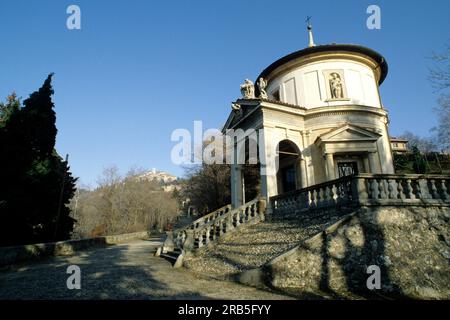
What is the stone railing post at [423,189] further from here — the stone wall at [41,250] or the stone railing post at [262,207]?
the stone wall at [41,250]

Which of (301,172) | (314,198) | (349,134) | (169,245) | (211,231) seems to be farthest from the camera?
(301,172)

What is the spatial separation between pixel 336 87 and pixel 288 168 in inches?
244

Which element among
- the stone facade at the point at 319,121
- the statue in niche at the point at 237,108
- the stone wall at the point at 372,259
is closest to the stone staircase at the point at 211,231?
the stone facade at the point at 319,121

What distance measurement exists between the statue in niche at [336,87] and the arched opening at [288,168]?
14.3 feet

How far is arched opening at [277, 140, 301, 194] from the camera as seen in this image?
15.8 m

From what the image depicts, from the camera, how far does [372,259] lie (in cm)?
690

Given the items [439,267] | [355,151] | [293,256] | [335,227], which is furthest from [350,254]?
[355,151]

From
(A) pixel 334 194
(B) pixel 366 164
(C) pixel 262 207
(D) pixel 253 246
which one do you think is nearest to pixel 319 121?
(B) pixel 366 164

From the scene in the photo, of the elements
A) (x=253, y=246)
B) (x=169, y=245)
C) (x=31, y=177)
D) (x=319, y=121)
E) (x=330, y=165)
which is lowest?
(x=169, y=245)

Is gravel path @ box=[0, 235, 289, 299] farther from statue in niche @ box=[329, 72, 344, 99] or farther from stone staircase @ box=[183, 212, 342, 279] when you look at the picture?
statue in niche @ box=[329, 72, 344, 99]

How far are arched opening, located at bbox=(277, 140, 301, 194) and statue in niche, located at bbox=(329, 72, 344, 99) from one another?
4.35 meters

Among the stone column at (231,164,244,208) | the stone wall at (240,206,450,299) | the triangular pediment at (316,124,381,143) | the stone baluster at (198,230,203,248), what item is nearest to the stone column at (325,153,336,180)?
the triangular pediment at (316,124,381,143)

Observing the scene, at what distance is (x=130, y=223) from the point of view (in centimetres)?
4156

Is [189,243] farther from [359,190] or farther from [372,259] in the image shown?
[359,190]
